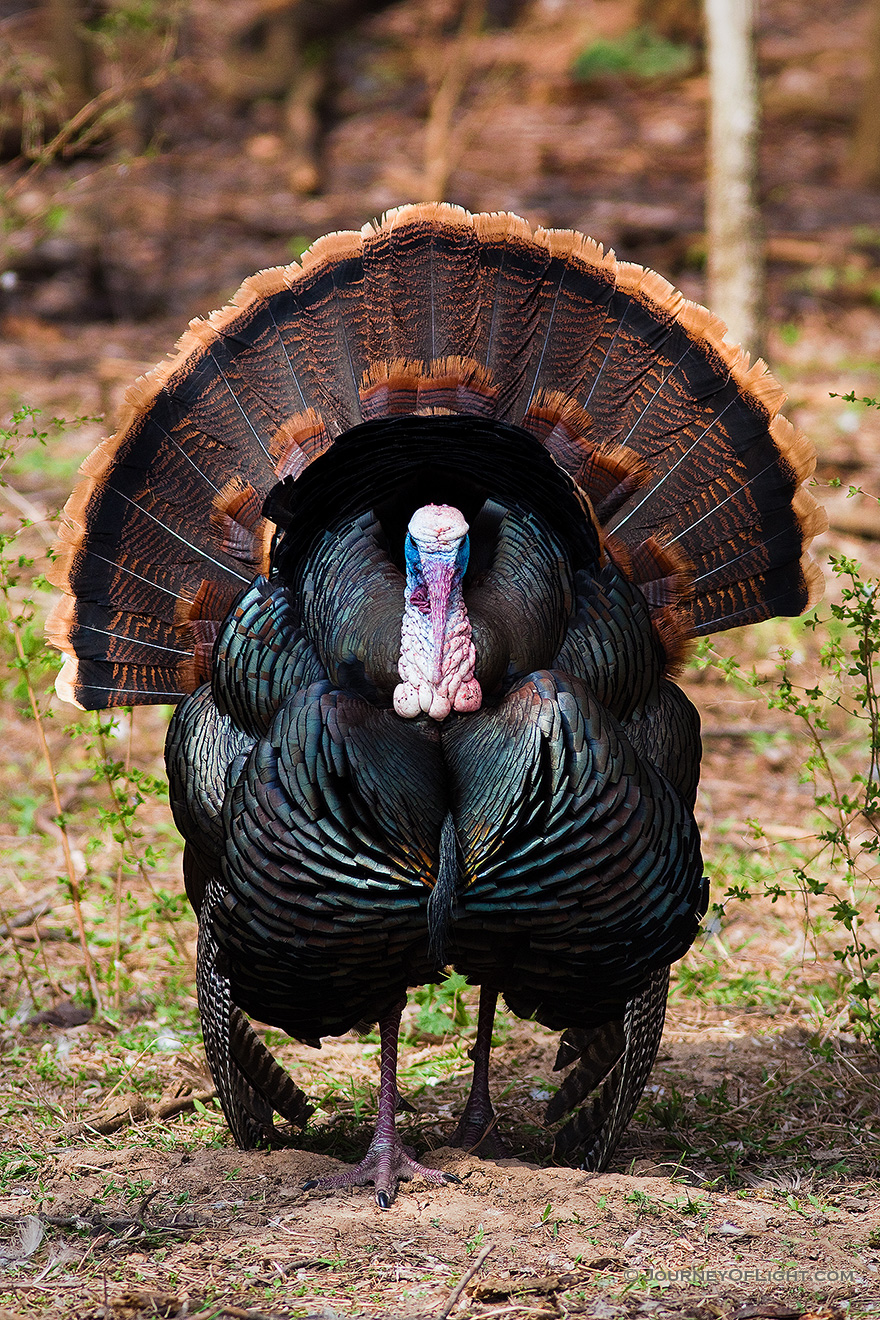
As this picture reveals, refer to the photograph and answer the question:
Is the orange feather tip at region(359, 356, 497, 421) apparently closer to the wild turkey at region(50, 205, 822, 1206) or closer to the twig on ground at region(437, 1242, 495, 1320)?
the wild turkey at region(50, 205, 822, 1206)

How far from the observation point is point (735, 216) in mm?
8383

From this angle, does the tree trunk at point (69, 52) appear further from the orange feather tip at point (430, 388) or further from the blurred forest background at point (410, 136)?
the orange feather tip at point (430, 388)

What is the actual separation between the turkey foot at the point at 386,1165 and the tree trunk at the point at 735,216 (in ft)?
18.4

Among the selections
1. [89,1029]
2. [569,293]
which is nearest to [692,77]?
[569,293]

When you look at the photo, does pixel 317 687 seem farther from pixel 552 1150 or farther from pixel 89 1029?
pixel 89 1029

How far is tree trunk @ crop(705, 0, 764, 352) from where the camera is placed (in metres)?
8.15

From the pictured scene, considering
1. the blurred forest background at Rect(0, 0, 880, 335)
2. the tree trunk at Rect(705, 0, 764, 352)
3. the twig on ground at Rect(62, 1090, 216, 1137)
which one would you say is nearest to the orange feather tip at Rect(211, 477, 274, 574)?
the twig on ground at Rect(62, 1090, 216, 1137)

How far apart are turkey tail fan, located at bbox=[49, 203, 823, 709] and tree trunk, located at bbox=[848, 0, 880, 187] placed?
1116 cm

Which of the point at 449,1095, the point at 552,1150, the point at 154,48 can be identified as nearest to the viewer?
the point at 552,1150

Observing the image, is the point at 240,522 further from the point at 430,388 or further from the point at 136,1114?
the point at 136,1114

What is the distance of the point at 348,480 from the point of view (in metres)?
3.78

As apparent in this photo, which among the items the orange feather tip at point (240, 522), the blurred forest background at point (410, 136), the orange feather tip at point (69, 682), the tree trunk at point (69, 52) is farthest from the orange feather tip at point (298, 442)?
the tree trunk at point (69, 52)

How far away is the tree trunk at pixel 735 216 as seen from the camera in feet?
26.7

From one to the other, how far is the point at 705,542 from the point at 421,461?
3.51ft
